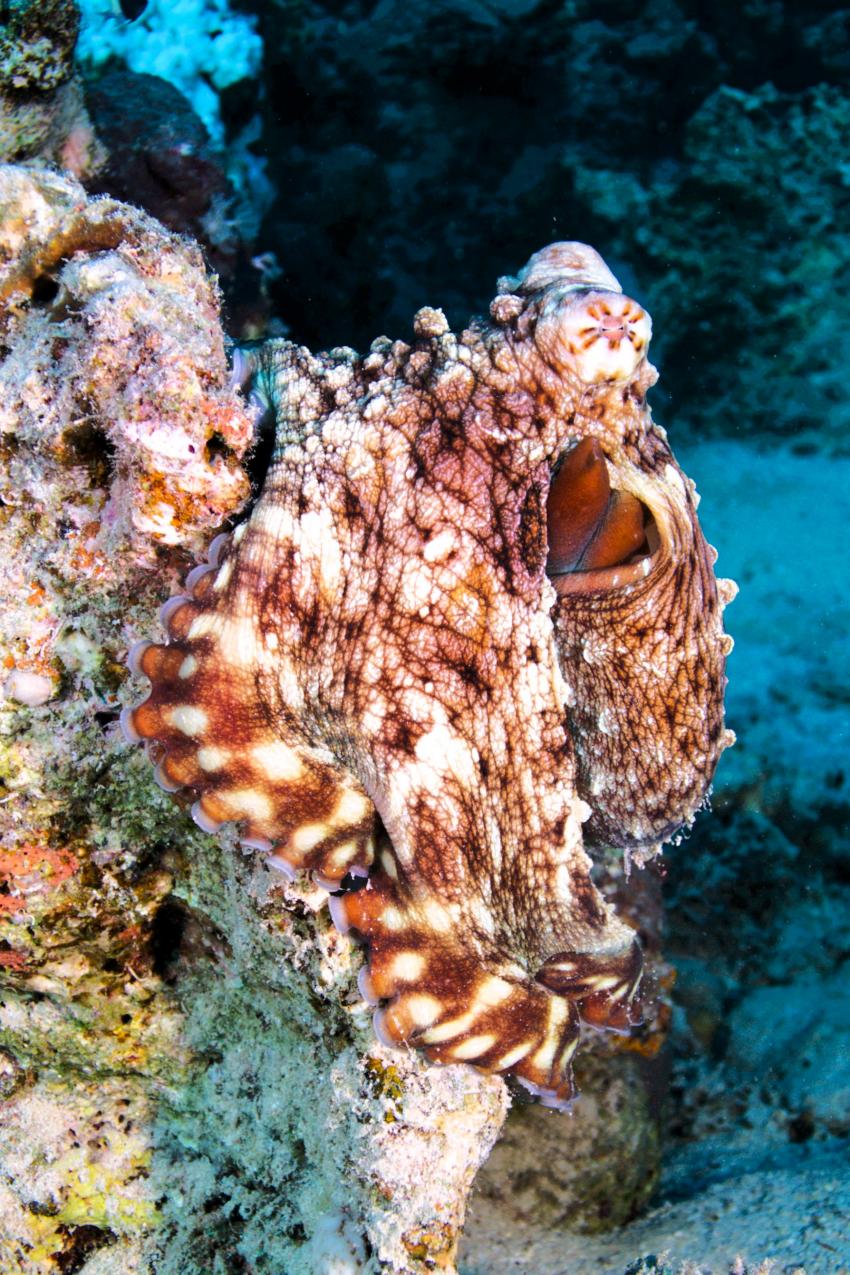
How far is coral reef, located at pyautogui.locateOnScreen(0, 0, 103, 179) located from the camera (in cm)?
410

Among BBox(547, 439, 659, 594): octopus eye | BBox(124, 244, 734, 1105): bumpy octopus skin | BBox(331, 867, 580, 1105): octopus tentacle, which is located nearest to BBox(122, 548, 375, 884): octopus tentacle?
BBox(124, 244, 734, 1105): bumpy octopus skin

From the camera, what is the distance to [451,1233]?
3.07 meters

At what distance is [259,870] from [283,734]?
2.42 ft

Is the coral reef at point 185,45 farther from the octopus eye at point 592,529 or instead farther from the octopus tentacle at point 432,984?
the octopus tentacle at point 432,984

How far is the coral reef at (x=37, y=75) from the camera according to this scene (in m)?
4.10

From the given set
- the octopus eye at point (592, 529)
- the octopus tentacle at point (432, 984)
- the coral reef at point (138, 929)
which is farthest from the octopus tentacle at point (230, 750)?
the octopus eye at point (592, 529)

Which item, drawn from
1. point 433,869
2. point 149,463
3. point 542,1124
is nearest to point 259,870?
point 433,869

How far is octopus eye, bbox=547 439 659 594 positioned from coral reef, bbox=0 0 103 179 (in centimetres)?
358

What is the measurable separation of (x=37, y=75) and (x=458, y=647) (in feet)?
13.1

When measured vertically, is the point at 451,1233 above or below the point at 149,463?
below

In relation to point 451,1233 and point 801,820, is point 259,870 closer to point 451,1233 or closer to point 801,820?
point 451,1233

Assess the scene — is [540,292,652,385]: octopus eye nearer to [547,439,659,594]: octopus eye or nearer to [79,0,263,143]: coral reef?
[547,439,659,594]: octopus eye

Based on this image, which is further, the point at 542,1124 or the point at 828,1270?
the point at 542,1124

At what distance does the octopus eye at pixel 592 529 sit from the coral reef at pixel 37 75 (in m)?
3.58
